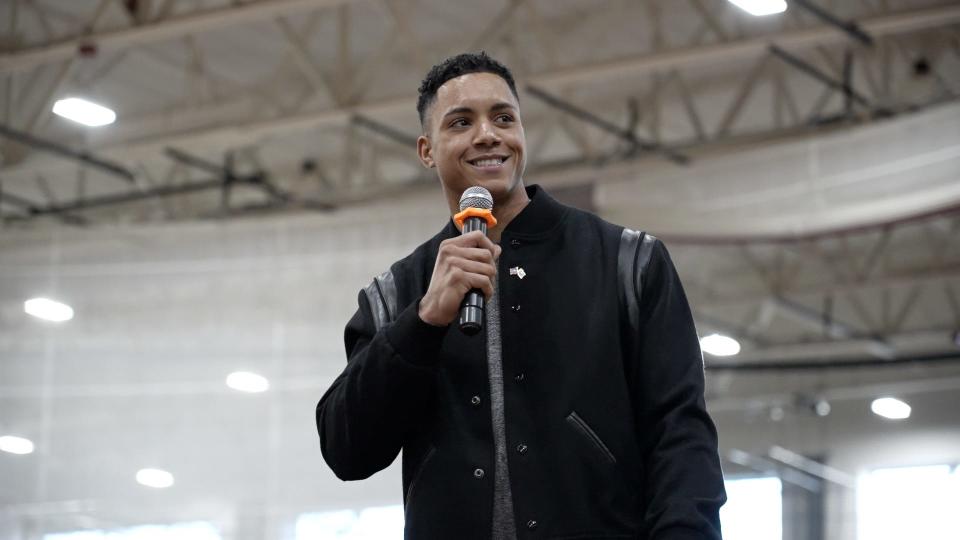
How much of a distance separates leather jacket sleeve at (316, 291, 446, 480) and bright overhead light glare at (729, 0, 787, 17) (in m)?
5.36

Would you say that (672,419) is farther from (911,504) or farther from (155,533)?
(911,504)

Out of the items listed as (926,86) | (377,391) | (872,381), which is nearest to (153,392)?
(872,381)

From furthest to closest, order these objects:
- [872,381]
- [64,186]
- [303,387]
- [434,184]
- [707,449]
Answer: [64,186] → [434,184] → [872,381] → [303,387] → [707,449]

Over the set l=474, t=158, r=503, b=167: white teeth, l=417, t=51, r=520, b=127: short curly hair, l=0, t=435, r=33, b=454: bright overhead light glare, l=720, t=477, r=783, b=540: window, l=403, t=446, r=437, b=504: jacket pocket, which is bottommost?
l=403, t=446, r=437, b=504: jacket pocket

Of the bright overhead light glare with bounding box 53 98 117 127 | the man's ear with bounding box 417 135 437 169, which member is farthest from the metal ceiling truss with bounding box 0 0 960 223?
the man's ear with bounding box 417 135 437 169

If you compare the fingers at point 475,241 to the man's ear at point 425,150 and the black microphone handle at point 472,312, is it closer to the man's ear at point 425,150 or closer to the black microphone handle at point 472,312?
the black microphone handle at point 472,312

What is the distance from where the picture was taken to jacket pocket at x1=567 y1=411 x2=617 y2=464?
67.5 inches

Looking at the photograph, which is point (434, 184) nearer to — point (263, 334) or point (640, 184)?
point (640, 184)

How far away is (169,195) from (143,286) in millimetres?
2929

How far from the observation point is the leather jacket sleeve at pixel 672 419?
1634 mm

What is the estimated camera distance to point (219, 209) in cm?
1163

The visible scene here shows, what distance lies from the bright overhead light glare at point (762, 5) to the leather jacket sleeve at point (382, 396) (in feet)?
17.6

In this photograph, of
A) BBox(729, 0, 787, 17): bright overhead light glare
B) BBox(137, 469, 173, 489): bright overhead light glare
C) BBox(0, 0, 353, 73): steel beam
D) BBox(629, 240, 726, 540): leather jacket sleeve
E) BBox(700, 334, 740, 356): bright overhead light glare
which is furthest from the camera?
BBox(700, 334, 740, 356): bright overhead light glare

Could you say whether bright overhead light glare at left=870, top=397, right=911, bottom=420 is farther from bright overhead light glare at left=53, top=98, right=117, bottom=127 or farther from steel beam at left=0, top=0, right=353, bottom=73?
bright overhead light glare at left=53, top=98, right=117, bottom=127
